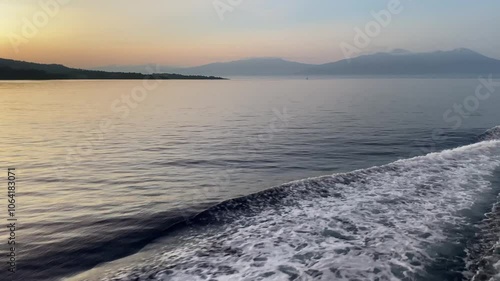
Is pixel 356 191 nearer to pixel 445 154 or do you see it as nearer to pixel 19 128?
pixel 445 154

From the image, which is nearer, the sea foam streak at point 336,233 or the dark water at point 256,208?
the sea foam streak at point 336,233

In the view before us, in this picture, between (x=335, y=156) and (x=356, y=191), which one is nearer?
(x=356, y=191)

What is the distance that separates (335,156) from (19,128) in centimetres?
3206

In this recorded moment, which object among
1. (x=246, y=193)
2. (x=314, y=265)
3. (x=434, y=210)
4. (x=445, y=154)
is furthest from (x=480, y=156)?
(x=314, y=265)

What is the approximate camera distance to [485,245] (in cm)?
1146

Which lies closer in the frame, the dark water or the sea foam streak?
the sea foam streak

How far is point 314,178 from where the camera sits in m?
19.2

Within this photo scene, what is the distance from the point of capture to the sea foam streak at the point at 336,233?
990 centimetres

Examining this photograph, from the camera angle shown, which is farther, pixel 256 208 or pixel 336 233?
pixel 256 208

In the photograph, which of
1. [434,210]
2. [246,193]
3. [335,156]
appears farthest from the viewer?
[335,156]

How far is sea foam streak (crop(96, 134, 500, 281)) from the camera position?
9898mm

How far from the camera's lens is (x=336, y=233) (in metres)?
12.5

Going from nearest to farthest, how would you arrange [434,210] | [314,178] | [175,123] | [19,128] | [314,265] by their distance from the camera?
[314,265] → [434,210] → [314,178] → [19,128] → [175,123]

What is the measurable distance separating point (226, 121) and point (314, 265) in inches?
1454
